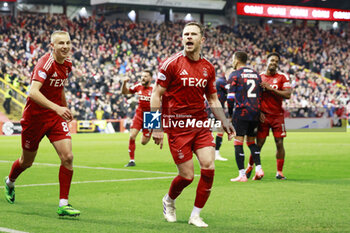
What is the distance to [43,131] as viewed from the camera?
7.85 metres

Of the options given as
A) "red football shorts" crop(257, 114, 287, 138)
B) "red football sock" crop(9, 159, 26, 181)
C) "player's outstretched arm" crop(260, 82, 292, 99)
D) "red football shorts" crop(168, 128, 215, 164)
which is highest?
"player's outstretched arm" crop(260, 82, 292, 99)

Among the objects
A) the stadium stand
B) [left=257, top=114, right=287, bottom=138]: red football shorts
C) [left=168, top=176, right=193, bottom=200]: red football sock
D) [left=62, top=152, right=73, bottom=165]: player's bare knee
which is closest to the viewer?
[left=168, top=176, right=193, bottom=200]: red football sock

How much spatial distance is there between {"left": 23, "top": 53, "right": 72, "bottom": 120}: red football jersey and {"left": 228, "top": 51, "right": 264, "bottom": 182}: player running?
445cm

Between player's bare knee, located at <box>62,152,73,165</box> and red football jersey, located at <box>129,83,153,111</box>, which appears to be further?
red football jersey, located at <box>129,83,153,111</box>

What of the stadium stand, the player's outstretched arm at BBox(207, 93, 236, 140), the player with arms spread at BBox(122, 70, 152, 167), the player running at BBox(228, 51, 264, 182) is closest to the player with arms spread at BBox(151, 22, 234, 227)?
the player's outstretched arm at BBox(207, 93, 236, 140)

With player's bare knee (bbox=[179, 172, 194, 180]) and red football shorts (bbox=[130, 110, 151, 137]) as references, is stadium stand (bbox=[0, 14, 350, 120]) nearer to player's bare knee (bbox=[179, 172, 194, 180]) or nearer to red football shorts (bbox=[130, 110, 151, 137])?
red football shorts (bbox=[130, 110, 151, 137])

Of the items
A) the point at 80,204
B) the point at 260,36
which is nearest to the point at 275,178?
the point at 80,204

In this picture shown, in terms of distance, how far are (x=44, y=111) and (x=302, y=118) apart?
34808mm

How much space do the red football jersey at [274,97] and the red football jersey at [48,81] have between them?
5171 mm

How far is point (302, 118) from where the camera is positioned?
4106cm

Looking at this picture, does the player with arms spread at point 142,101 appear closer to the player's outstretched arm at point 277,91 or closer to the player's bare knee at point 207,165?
the player's outstretched arm at point 277,91

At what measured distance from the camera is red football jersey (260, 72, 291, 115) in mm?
11922

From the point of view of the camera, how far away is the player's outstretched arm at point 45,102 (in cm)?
710

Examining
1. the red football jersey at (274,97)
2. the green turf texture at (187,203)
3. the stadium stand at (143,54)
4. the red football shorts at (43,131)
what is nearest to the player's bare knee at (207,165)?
the green turf texture at (187,203)
